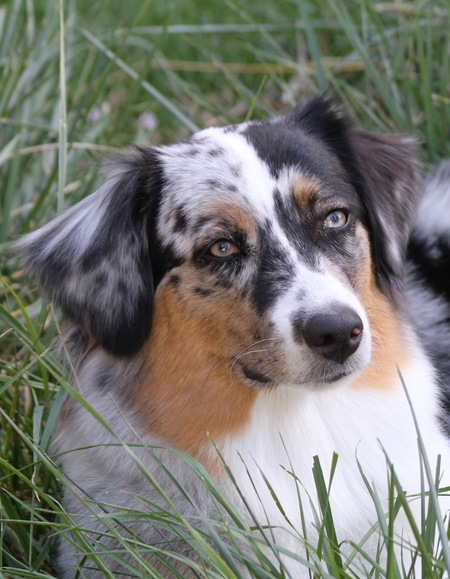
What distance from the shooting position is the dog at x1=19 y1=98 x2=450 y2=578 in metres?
2.81

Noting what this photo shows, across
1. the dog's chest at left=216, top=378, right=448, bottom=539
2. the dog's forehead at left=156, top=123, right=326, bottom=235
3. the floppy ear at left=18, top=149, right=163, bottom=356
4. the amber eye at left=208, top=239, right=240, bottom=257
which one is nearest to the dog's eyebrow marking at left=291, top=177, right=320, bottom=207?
the dog's forehead at left=156, top=123, right=326, bottom=235

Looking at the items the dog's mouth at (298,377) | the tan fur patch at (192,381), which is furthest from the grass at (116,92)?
the dog's mouth at (298,377)

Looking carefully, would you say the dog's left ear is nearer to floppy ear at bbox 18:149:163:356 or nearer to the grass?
floppy ear at bbox 18:149:163:356

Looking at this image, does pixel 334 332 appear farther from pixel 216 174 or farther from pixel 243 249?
pixel 216 174

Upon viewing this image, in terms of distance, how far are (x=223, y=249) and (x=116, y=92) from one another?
3710 millimetres

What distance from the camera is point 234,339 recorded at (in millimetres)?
2814

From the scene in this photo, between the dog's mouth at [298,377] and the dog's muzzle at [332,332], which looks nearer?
the dog's muzzle at [332,332]

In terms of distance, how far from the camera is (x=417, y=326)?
3475 millimetres

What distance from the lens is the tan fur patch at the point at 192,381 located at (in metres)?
2.87

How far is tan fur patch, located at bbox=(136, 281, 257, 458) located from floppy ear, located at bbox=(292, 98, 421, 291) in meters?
0.67

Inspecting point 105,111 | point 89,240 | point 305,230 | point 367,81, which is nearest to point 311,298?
point 305,230

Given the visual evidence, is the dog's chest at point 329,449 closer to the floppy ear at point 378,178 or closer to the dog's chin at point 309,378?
the dog's chin at point 309,378

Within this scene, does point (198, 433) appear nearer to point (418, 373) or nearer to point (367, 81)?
point (418, 373)

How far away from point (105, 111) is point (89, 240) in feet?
9.29
